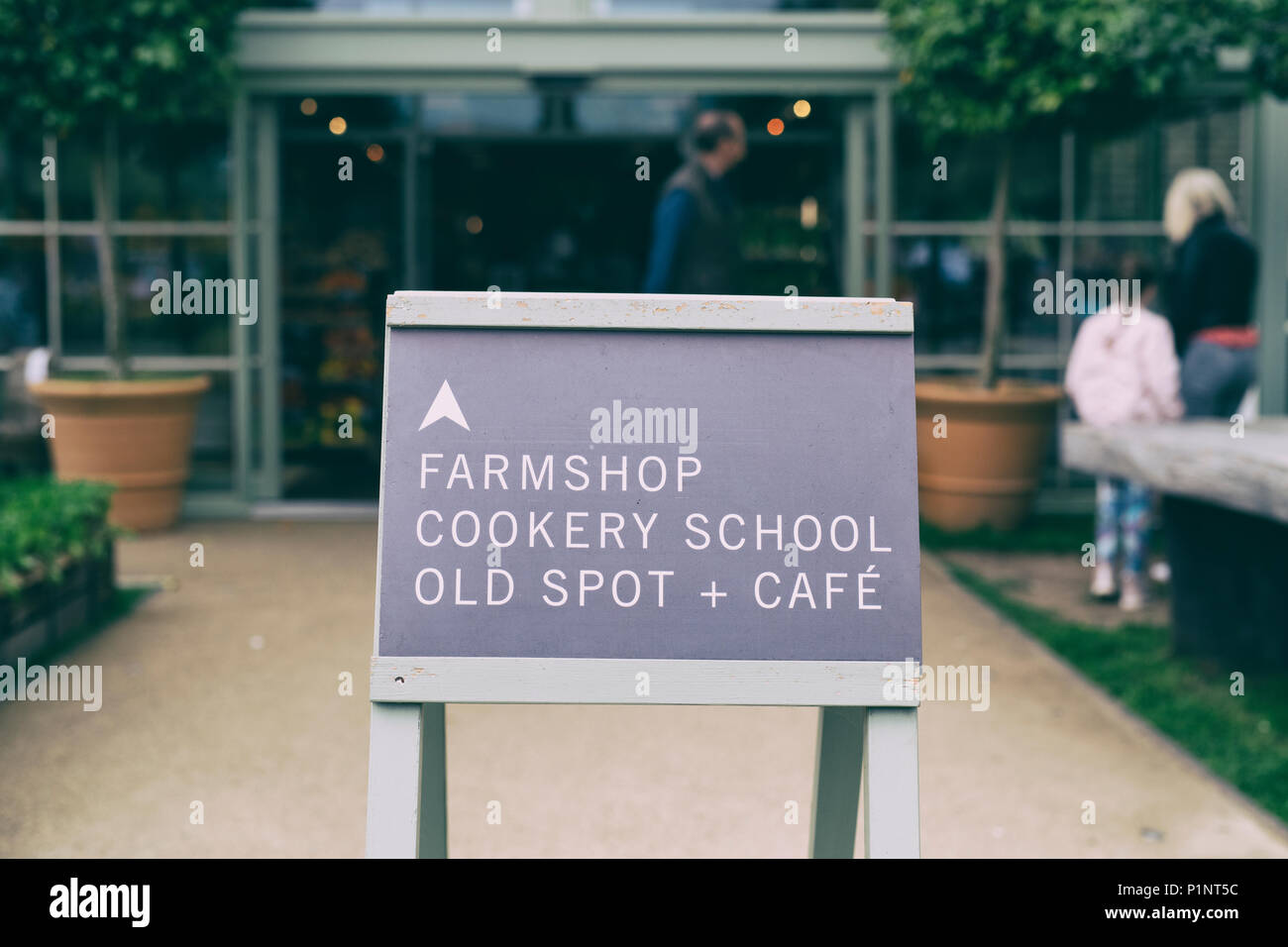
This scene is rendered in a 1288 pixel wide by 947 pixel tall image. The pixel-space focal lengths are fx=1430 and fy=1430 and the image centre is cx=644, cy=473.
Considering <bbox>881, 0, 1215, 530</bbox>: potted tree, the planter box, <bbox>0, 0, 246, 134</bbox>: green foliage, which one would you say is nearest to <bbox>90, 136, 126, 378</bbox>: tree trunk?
<bbox>0, 0, 246, 134</bbox>: green foliage

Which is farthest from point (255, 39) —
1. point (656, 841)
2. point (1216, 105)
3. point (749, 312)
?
point (749, 312)

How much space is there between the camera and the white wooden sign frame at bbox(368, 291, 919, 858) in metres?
2.20

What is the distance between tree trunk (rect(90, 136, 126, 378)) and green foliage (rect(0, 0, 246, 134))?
1.27 ft

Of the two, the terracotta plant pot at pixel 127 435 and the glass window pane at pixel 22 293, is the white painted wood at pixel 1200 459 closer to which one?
the terracotta plant pot at pixel 127 435

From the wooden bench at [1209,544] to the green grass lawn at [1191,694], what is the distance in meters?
0.11

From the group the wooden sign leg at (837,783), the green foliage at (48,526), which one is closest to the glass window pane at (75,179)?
the green foliage at (48,526)

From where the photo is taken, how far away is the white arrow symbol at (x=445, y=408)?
2.28 metres

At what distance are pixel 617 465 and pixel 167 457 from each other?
6.28 metres

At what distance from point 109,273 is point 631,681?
21.6 feet

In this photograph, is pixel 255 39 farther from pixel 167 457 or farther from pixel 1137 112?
pixel 1137 112

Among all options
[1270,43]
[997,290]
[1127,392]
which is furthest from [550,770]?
[997,290]

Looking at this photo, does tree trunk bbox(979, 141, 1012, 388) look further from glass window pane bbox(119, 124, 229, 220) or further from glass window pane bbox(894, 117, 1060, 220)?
glass window pane bbox(119, 124, 229, 220)

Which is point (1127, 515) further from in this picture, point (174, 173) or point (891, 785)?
point (174, 173)

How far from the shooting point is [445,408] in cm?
228
